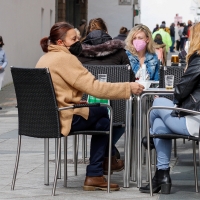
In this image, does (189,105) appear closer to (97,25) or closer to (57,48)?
(57,48)

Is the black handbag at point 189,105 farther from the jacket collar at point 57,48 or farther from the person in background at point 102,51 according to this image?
the person in background at point 102,51

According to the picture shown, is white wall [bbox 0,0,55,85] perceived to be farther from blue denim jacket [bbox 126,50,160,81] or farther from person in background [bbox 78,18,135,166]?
person in background [bbox 78,18,135,166]

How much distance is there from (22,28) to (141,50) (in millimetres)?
17652

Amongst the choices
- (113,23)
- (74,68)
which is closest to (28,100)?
(74,68)

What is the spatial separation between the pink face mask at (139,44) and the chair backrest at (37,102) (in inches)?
101

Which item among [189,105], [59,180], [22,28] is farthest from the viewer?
[22,28]

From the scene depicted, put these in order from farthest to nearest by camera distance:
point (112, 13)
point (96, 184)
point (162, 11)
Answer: point (162, 11) < point (112, 13) < point (96, 184)

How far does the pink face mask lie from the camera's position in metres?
9.25

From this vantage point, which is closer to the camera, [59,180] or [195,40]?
[195,40]

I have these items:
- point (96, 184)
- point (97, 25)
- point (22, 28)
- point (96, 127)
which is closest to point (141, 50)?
point (97, 25)

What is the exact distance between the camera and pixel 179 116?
267 inches

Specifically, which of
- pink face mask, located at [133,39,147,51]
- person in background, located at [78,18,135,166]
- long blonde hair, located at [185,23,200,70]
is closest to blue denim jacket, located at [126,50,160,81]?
pink face mask, located at [133,39,147,51]

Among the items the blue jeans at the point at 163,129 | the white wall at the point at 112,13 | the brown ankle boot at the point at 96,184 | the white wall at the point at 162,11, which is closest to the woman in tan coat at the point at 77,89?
the brown ankle boot at the point at 96,184

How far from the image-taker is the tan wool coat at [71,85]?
6.85m
